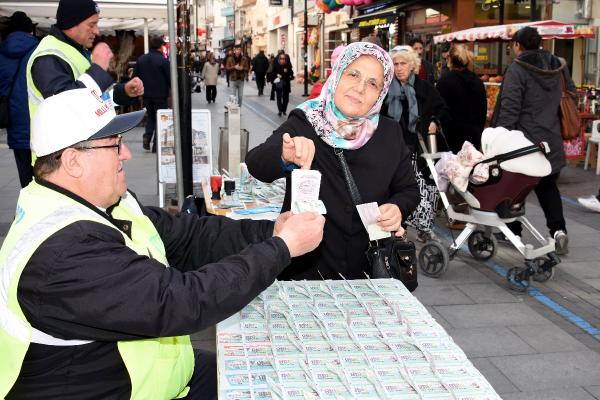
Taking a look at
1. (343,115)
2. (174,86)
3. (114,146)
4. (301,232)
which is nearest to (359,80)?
(343,115)

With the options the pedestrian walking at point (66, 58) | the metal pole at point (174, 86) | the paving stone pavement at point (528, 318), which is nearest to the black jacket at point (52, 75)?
the pedestrian walking at point (66, 58)

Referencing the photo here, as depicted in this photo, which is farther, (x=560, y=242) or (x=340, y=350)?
(x=560, y=242)

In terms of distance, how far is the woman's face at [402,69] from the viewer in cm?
700

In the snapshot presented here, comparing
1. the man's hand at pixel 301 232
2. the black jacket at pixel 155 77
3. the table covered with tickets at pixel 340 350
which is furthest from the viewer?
the black jacket at pixel 155 77

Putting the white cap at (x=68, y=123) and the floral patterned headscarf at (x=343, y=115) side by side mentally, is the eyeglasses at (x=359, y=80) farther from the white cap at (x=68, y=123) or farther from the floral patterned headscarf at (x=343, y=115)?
the white cap at (x=68, y=123)

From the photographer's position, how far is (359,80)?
3.24 metres

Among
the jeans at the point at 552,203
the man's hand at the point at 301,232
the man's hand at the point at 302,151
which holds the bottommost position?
the jeans at the point at 552,203

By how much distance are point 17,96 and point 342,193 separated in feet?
12.0

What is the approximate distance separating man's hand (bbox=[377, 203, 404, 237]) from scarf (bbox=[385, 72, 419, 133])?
12.9ft

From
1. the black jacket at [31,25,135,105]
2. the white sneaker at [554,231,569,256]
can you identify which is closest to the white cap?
the black jacket at [31,25,135,105]

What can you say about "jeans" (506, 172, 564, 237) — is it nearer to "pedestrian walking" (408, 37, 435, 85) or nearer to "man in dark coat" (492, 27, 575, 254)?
"man in dark coat" (492, 27, 575, 254)

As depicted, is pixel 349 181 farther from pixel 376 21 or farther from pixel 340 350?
pixel 376 21

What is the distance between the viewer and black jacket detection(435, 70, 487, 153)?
319 inches

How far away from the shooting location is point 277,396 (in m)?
1.97
